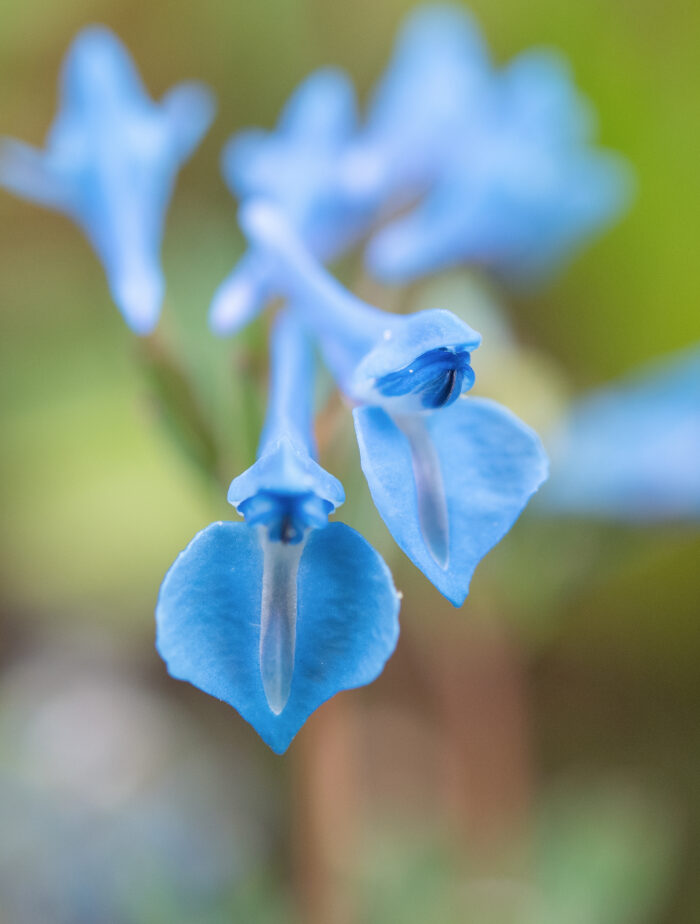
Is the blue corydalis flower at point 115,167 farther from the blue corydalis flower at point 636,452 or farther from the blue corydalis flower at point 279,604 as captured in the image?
the blue corydalis flower at point 636,452

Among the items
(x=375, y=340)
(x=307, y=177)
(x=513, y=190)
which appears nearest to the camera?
(x=375, y=340)

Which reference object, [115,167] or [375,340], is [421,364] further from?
[115,167]

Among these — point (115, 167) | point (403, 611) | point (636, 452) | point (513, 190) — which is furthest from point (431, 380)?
point (403, 611)

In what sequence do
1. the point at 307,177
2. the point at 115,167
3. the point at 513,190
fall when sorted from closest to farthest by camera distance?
the point at 115,167, the point at 307,177, the point at 513,190

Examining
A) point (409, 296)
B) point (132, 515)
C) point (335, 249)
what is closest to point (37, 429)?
point (132, 515)

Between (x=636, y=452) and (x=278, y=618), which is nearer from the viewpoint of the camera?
(x=278, y=618)

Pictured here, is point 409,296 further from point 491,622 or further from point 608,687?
point 608,687
